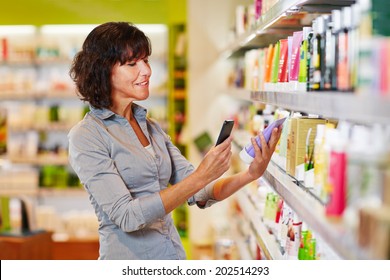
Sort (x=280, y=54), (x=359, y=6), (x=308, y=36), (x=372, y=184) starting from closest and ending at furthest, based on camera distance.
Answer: (x=372, y=184), (x=359, y=6), (x=308, y=36), (x=280, y=54)

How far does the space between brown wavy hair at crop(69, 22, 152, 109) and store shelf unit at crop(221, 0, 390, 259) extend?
550 mm

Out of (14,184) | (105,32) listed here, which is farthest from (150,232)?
(14,184)

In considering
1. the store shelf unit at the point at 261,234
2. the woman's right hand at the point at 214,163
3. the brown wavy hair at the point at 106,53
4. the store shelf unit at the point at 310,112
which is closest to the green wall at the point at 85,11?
the store shelf unit at the point at 261,234

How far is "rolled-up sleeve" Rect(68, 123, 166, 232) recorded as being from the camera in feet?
8.68

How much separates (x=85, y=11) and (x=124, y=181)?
5.72m

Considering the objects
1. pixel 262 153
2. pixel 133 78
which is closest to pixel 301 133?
pixel 262 153

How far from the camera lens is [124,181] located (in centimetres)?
279

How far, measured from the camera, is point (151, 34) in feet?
27.3

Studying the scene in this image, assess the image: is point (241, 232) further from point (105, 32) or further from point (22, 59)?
point (22, 59)

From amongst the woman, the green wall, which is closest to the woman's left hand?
the woman

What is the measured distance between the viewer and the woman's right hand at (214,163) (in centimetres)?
264

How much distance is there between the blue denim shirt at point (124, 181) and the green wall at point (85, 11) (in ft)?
17.6

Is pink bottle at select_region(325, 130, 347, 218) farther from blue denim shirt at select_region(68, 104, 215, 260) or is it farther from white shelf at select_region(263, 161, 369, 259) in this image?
blue denim shirt at select_region(68, 104, 215, 260)

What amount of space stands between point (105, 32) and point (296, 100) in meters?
0.83
